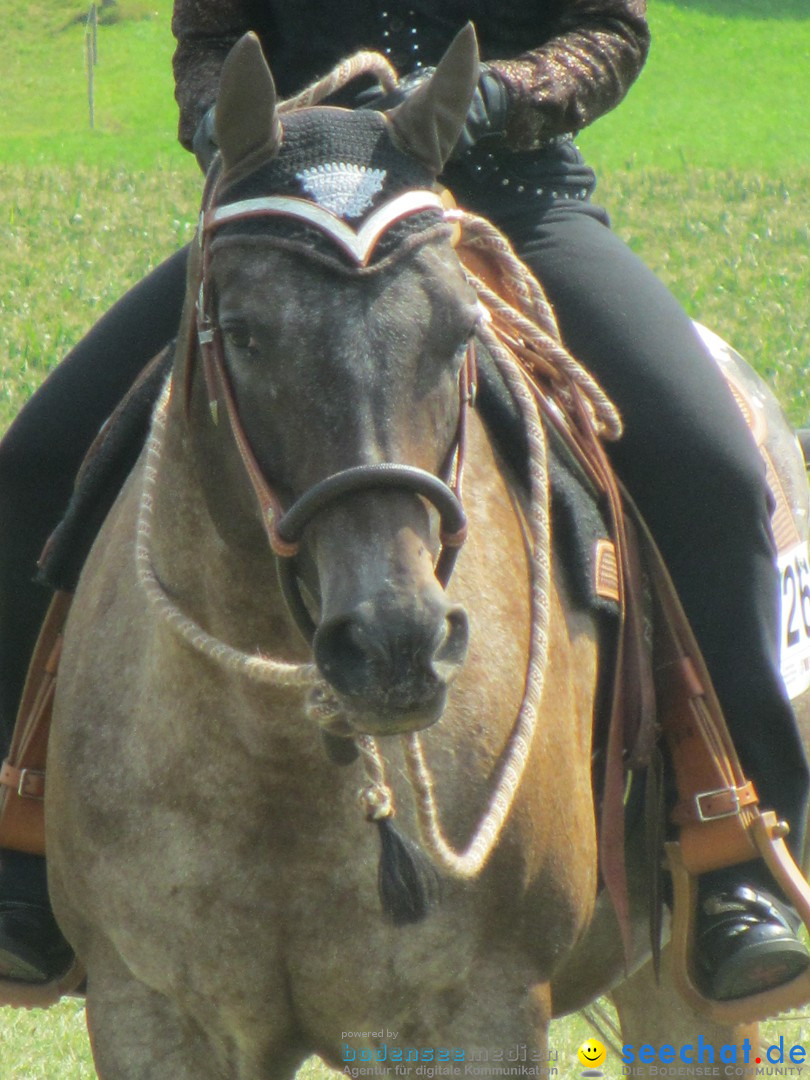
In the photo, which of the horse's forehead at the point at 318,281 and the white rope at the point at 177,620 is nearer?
the horse's forehead at the point at 318,281

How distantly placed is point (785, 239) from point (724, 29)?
28.5 meters

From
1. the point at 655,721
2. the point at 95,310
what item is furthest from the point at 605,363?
the point at 95,310

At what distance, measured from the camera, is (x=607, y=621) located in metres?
3.38

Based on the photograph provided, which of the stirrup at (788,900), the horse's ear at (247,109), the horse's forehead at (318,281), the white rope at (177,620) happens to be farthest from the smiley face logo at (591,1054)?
the horse's ear at (247,109)

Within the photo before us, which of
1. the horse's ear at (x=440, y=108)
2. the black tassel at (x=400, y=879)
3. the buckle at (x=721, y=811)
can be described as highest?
the horse's ear at (x=440, y=108)

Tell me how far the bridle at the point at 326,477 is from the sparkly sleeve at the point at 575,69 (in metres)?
0.91

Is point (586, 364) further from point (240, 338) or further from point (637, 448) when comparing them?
point (240, 338)

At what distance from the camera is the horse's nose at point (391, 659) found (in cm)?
214

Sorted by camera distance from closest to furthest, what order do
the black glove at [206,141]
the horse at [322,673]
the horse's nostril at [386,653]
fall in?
the horse's nostril at [386,653]
the horse at [322,673]
the black glove at [206,141]

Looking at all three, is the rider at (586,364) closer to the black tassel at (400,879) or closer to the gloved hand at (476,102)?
the gloved hand at (476,102)

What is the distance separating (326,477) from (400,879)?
774 millimetres

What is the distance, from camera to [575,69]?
3482mm

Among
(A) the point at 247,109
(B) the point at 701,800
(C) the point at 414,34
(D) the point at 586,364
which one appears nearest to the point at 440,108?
(A) the point at 247,109

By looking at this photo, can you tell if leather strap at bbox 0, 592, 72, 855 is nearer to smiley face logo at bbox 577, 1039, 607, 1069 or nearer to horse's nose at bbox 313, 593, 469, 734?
horse's nose at bbox 313, 593, 469, 734
